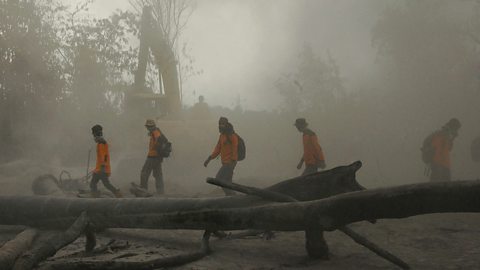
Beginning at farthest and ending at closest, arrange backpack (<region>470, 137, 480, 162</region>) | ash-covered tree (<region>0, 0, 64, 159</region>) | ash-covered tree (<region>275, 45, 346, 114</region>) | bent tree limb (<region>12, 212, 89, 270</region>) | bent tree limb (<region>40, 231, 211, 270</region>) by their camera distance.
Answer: ash-covered tree (<region>275, 45, 346, 114</region>) < ash-covered tree (<region>0, 0, 64, 159</region>) < backpack (<region>470, 137, 480, 162</region>) < bent tree limb (<region>12, 212, 89, 270</region>) < bent tree limb (<region>40, 231, 211, 270</region>)

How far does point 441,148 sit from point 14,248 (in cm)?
749

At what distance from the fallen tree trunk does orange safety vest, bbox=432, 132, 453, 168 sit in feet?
23.3

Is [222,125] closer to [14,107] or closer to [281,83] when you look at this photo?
[14,107]

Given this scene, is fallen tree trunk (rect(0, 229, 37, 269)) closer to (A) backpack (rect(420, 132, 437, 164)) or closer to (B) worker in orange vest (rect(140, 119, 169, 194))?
(B) worker in orange vest (rect(140, 119, 169, 194))

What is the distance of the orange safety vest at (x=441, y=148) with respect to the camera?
8.63 meters

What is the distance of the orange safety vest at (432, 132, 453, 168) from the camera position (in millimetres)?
8633

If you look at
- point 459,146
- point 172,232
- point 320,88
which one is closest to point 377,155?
point 459,146

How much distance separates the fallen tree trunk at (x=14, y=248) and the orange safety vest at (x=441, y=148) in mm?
7091

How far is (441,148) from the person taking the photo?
8664 mm

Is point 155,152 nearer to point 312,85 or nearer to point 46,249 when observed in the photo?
point 46,249

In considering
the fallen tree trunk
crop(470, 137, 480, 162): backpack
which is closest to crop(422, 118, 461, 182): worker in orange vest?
crop(470, 137, 480, 162): backpack

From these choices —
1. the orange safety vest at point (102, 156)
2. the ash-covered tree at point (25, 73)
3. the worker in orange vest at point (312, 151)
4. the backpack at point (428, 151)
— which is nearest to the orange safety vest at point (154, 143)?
the orange safety vest at point (102, 156)

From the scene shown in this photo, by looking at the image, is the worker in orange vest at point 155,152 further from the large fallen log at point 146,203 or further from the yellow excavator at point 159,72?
the yellow excavator at point 159,72

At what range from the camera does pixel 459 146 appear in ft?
65.0
